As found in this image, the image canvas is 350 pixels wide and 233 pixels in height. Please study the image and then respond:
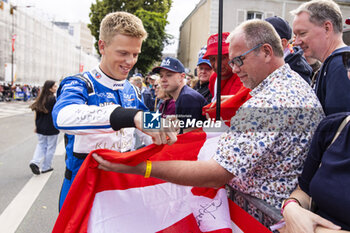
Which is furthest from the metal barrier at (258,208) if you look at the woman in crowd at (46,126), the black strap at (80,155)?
the woman in crowd at (46,126)

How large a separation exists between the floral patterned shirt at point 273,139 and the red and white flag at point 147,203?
24 cm

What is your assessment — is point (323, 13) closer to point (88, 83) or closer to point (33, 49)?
point (88, 83)

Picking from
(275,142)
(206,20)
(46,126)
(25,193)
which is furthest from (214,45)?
(46,126)

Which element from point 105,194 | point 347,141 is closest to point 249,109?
point 347,141

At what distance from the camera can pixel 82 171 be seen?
1.48 meters

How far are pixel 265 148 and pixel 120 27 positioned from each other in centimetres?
112

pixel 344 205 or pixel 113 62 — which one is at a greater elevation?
pixel 113 62

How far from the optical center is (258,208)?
4.95ft

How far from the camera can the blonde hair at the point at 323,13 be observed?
82.9 inches

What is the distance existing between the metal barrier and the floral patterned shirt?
0.04 meters

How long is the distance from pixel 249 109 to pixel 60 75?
49.3 metres

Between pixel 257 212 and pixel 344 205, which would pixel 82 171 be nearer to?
pixel 257 212

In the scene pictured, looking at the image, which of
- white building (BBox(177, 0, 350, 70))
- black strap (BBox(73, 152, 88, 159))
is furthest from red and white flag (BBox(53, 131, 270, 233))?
white building (BBox(177, 0, 350, 70))

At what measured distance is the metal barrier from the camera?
1.44 m
